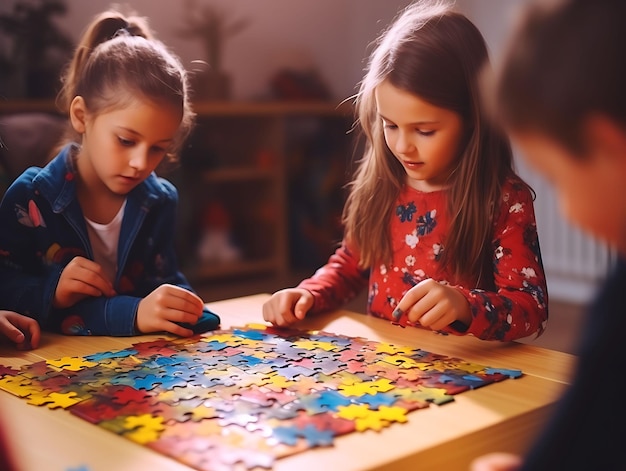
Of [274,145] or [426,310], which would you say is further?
[274,145]

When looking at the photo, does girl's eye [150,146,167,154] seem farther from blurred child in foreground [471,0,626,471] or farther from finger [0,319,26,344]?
blurred child in foreground [471,0,626,471]

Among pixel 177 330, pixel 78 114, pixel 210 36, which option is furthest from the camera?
pixel 210 36

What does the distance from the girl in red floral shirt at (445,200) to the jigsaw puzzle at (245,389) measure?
0.47 feet

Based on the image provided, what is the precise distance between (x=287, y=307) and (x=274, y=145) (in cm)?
298

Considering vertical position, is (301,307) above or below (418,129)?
below

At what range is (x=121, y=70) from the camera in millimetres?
1539

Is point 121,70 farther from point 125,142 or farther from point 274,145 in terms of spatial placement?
point 274,145

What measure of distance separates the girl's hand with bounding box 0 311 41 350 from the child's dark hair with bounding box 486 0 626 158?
36.5 inches

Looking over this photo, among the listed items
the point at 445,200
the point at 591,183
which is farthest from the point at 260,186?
the point at 591,183

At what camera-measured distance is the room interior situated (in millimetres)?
4074

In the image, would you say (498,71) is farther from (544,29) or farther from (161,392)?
(161,392)

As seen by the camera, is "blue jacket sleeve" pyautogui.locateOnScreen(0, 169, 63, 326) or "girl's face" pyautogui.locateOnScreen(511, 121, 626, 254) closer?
"girl's face" pyautogui.locateOnScreen(511, 121, 626, 254)

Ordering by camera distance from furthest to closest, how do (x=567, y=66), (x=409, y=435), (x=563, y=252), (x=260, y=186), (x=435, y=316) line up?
(x=260, y=186) < (x=563, y=252) < (x=435, y=316) < (x=409, y=435) < (x=567, y=66)

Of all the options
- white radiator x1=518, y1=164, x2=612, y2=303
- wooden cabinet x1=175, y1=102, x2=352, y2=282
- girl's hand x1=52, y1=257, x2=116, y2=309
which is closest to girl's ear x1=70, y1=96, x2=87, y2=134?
girl's hand x1=52, y1=257, x2=116, y2=309
